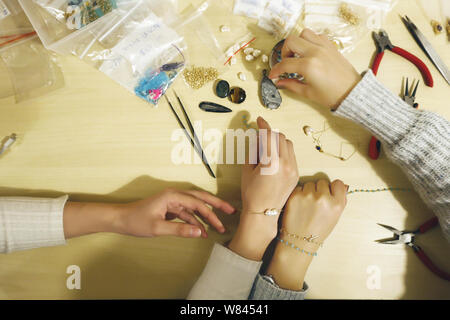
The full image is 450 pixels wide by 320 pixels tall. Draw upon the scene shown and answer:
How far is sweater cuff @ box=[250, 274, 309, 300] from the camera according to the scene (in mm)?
667

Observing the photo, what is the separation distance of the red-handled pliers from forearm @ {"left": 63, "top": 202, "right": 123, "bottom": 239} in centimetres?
70

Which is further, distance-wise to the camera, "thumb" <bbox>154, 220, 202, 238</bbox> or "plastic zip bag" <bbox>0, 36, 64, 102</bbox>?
"plastic zip bag" <bbox>0, 36, 64, 102</bbox>

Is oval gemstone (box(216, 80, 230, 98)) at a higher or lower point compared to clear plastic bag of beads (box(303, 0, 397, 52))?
lower

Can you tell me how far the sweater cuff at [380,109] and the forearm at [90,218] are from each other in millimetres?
660

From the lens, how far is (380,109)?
67cm

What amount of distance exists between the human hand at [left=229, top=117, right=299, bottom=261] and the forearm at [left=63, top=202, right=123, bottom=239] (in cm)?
32

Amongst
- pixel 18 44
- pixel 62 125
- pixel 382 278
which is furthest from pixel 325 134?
pixel 18 44

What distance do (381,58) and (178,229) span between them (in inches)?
28.1

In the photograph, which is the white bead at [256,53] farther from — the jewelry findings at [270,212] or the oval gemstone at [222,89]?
the jewelry findings at [270,212]

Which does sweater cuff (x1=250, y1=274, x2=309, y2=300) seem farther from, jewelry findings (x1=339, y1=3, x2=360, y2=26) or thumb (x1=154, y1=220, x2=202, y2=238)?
jewelry findings (x1=339, y1=3, x2=360, y2=26)

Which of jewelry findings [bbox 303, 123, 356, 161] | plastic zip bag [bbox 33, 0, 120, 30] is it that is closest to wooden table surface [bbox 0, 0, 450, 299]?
jewelry findings [bbox 303, 123, 356, 161]

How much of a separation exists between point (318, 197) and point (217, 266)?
1.02 ft

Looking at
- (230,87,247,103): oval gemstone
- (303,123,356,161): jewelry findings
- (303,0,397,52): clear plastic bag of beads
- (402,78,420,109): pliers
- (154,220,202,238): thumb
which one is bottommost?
(154,220,202,238): thumb

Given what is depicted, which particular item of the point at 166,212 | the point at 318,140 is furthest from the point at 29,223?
the point at 318,140
